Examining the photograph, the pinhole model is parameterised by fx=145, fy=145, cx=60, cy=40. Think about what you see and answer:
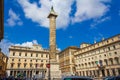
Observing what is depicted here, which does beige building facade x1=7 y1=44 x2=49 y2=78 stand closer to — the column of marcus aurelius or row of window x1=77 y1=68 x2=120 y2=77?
row of window x1=77 y1=68 x2=120 y2=77

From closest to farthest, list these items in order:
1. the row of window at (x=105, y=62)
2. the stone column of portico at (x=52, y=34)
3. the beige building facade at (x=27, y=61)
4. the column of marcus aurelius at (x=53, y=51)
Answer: the column of marcus aurelius at (x=53, y=51), the stone column of portico at (x=52, y=34), the row of window at (x=105, y=62), the beige building facade at (x=27, y=61)

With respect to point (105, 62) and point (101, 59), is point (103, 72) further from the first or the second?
point (101, 59)

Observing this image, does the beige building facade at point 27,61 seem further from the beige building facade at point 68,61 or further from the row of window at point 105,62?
the row of window at point 105,62

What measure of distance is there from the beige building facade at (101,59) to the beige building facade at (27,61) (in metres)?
15.8

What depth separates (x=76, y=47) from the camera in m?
69.9

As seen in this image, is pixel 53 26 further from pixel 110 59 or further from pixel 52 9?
pixel 110 59

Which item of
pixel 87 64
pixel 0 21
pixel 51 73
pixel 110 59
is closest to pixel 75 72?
pixel 87 64

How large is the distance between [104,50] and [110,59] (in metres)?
3.92

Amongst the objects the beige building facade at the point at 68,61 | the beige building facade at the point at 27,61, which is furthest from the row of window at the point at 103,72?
the beige building facade at the point at 27,61

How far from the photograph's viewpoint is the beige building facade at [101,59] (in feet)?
146

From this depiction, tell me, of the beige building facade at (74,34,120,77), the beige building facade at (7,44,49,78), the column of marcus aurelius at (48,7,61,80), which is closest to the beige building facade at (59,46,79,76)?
the beige building facade at (74,34,120,77)

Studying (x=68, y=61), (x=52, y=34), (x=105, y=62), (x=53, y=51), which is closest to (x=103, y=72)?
(x=105, y=62)

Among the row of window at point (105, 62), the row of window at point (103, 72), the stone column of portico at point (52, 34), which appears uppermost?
the stone column of portico at point (52, 34)

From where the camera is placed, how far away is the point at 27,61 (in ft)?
190
